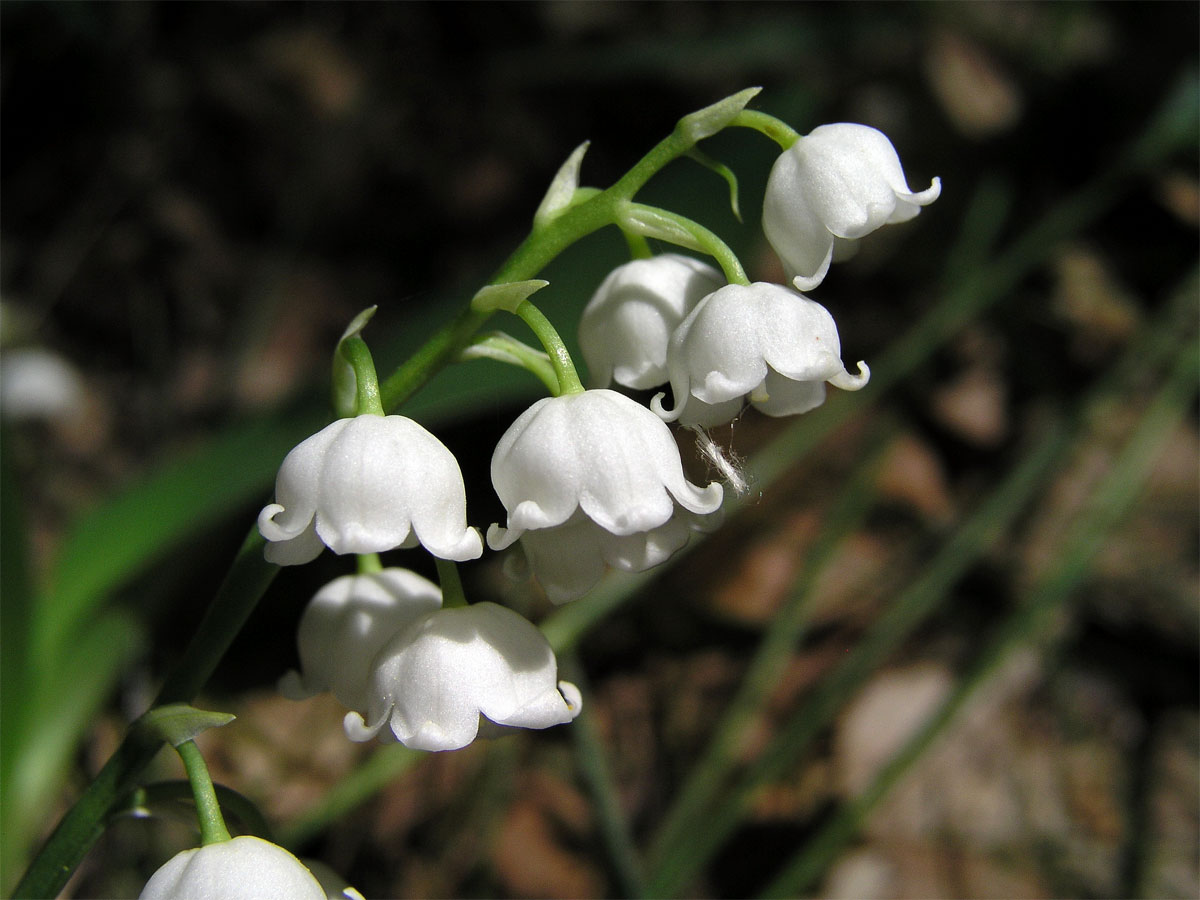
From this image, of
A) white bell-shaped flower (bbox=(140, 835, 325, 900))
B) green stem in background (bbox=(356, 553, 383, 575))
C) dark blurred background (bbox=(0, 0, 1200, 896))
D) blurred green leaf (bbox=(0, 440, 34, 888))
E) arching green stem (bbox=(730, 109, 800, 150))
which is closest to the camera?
white bell-shaped flower (bbox=(140, 835, 325, 900))

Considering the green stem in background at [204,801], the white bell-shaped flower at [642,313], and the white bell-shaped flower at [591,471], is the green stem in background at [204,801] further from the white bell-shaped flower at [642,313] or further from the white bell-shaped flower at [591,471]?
the white bell-shaped flower at [642,313]

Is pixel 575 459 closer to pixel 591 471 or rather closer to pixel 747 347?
pixel 591 471

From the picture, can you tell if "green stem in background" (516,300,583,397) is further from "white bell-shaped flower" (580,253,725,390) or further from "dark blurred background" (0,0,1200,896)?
"dark blurred background" (0,0,1200,896)

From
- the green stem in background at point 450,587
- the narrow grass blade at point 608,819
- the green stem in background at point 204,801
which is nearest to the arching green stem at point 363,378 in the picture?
the green stem in background at point 450,587

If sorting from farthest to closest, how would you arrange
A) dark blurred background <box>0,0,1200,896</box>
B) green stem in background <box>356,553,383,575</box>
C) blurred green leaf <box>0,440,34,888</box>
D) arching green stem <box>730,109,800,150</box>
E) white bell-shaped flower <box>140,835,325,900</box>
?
dark blurred background <box>0,0,1200,896</box> → blurred green leaf <box>0,440,34,888</box> → green stem in background <box>356,553,383,575</box> → arching green stem <box>730,109,800,150</box> → white bell-shaped flower <box>140,835,325,900</box>

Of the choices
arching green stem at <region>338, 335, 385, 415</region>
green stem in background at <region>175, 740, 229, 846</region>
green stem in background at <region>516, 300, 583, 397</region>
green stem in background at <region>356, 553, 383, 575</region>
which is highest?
green stem in background at <region>516, 300, 583, 397</region>

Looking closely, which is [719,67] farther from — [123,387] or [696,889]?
[696,889]

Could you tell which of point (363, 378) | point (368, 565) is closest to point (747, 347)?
point (363, 378)

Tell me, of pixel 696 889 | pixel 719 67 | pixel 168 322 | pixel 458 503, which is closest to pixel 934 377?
pixel 719 67

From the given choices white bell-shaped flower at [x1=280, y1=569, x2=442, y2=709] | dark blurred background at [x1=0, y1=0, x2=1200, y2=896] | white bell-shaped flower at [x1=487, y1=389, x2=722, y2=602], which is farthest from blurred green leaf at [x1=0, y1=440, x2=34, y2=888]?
white bell-shaped flower at [x1=487, y1=389, x2=722, y2=602]
